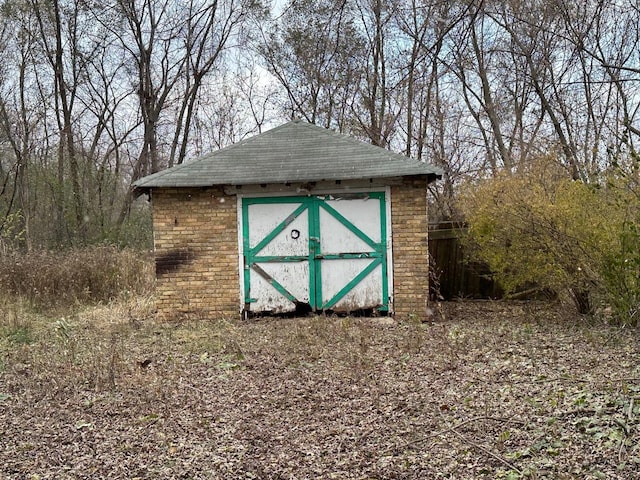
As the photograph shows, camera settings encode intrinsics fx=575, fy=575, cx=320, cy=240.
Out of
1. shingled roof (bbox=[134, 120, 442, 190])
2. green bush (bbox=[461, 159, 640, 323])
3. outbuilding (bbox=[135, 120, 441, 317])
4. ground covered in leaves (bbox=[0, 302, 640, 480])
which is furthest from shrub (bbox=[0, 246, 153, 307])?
green bush (bbox=[461, 159, 640, 323])

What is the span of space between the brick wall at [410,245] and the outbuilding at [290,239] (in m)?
0.02

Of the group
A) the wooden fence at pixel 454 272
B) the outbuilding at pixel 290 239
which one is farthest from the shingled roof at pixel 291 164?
the wooden fence at pixel 454 272

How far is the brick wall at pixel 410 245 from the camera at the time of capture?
913 centimetres

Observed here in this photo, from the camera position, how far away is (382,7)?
11633mm

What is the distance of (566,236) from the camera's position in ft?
24.6

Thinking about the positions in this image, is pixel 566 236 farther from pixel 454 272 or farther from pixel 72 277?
pixel 72 277

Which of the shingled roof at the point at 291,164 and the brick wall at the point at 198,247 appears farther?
the brick wall at the point at 198,247

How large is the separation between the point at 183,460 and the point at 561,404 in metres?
2.83

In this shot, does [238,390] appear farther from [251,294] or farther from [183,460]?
[251,294]

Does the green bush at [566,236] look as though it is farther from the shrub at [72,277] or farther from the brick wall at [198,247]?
the shrub at [72,277]

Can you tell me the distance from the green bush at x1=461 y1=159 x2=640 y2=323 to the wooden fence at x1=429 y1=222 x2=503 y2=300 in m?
1.78

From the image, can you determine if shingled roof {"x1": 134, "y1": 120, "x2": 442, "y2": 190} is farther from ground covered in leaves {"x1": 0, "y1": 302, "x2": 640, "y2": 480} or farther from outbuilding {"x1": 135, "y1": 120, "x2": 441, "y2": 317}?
ground covered in leaves {"x1": 0, "y1": 302, "x2": 640, "y2": 480}

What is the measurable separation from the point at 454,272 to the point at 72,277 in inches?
313

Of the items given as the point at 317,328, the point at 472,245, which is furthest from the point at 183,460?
the point at 472,245
